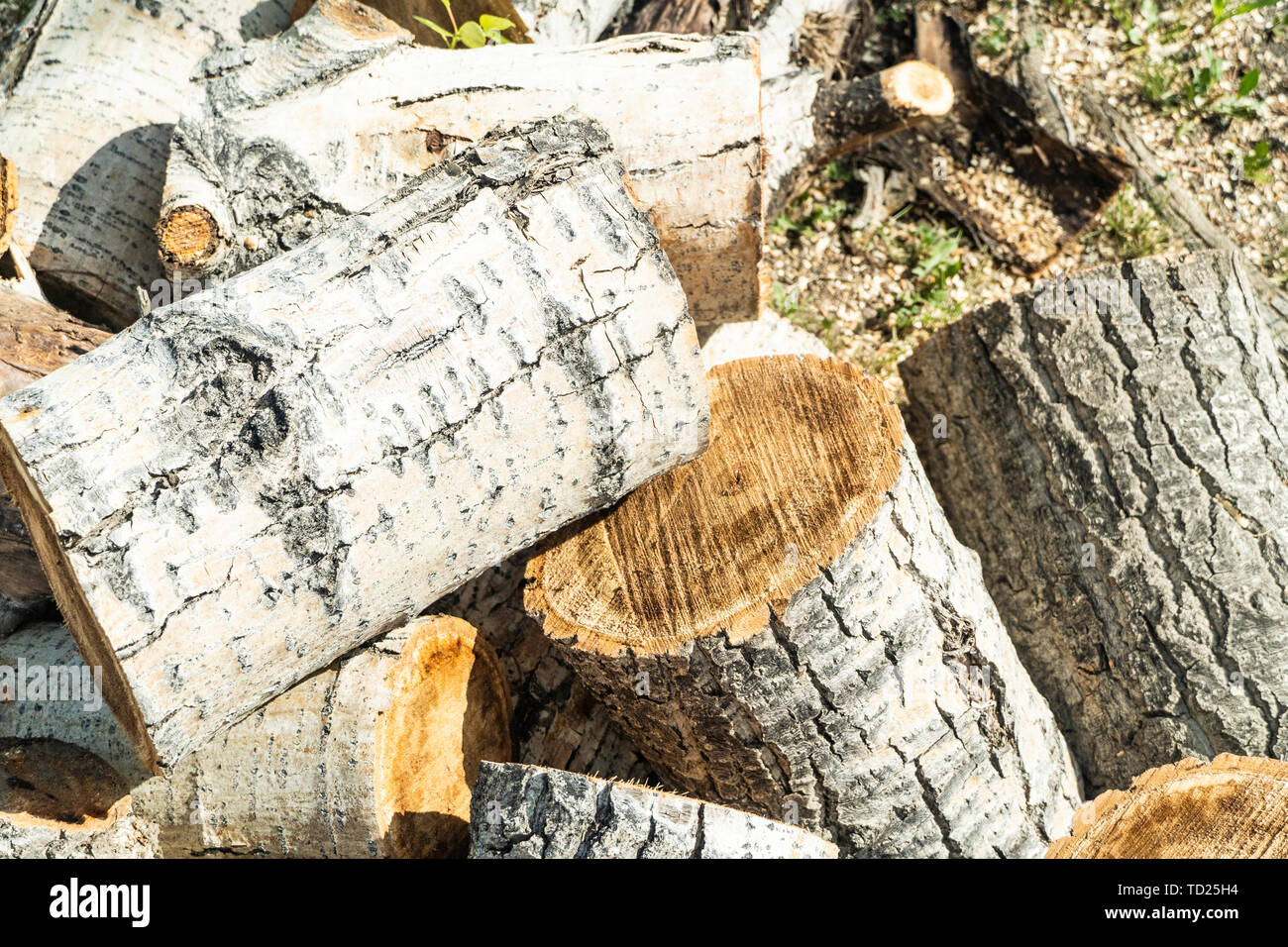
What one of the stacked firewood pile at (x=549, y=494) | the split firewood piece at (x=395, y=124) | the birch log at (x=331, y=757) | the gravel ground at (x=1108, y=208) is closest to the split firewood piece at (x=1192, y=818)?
the stacked firewood pile at (x=549, y=494)

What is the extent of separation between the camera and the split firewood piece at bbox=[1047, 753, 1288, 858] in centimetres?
200

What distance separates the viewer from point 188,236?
7.25ft

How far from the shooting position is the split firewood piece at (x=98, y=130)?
8.87ft

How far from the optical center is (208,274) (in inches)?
89.2

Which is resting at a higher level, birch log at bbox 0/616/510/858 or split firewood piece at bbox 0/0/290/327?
split firewood piece at bbox 0/0/290/327

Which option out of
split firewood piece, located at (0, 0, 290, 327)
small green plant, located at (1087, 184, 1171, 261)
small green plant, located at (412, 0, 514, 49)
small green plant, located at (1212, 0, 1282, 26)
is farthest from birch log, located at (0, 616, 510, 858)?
small green plant, located at (1212, 0, 1282, 26)

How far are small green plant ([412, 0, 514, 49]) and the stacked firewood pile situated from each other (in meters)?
0.09

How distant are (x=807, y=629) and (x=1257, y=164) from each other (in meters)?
3.37

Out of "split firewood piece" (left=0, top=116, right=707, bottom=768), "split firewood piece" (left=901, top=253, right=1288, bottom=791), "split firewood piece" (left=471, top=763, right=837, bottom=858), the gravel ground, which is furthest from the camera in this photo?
the gravel ground

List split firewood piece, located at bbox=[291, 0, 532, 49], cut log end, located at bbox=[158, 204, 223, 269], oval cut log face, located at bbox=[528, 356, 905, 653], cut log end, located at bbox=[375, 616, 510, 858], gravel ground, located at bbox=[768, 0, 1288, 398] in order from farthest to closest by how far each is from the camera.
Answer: gravel ground, located at bbox=[768, 0, 1288, 398]
split firewood piece, located at bbox=[291, 0, 532, 49]
cut log end, located at bbox=[158, 204, 223, 269]
cut log end, located at bbox=[375, 616, 510, 858]
oval cut log face, located at bbox=[528, 356, 905, 653]

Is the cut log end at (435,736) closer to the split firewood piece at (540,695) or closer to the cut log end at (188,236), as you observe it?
the split firewood piece at (540,695)

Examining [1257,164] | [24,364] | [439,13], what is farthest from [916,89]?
[24,364]

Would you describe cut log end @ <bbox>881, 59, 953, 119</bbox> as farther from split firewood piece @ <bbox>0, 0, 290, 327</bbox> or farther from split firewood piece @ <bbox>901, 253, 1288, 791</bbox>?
split firewood piece @ <bbox>0, 0, 290, 327</bbox>

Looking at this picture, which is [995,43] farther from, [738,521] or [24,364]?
[24,364]
